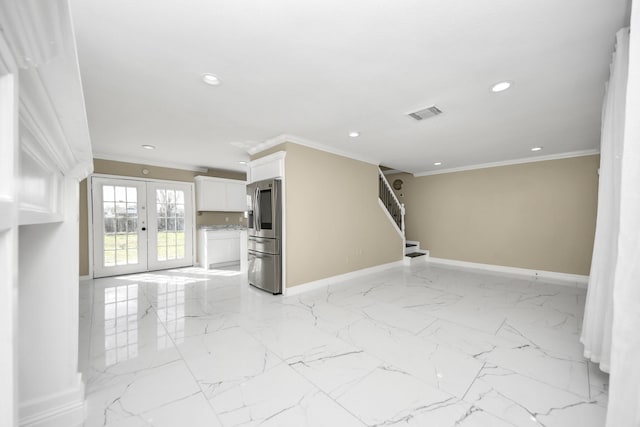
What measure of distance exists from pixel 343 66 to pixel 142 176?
5257 mm

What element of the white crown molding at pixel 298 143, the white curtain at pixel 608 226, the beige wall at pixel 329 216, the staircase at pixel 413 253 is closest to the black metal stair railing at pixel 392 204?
the staircase at pixel 413 253

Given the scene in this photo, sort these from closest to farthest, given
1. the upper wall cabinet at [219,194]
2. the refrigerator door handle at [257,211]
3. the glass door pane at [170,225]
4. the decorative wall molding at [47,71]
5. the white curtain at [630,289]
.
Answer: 1. the decorative wall molding at [47,71]
2. the white curtain at [630,289]
3. the refrigerator door handle at [257,211]
4. the glass door pane at [170,225]
5. the upper wall cabinet at [219,194]

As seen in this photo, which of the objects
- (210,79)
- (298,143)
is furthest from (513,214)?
(210,79)

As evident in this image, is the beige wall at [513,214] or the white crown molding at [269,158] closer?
the white crown molding at [269,158]

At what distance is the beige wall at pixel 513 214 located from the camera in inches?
189

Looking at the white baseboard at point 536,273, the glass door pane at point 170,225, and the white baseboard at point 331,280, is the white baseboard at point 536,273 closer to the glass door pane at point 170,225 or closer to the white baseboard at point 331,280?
the white baseboard at point 331,280

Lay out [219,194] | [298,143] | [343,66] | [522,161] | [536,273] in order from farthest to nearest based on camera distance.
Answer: [219,194], [522,161], [536,273], [298,143], [343,66]

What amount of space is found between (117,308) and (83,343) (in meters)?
1.00

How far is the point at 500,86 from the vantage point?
96.3 inches

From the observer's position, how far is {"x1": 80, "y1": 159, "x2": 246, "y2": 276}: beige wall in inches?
192

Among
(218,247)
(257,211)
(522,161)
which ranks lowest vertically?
(218,247)

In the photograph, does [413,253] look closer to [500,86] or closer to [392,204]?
[392,204]

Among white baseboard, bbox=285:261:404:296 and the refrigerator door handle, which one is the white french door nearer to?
the refrigerator door handle

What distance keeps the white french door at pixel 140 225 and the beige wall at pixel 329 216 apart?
343cm
